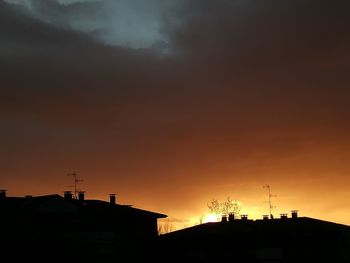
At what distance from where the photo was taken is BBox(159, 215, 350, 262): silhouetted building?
183 ft

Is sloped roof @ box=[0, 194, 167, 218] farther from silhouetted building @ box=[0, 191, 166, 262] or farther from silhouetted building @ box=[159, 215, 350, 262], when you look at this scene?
silhouetted building @ box=[159, 215, 350, 262]

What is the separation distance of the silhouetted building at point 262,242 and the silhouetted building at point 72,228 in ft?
11.1

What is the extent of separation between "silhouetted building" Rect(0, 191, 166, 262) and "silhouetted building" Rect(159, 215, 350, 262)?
3.38m

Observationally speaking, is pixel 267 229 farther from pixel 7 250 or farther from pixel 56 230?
pixel 7 250

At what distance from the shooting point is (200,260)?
192ft

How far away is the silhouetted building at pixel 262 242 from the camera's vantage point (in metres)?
55.9

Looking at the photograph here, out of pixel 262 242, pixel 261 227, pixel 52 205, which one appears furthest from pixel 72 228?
pixel 261 227

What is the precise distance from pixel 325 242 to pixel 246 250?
7.04 metres

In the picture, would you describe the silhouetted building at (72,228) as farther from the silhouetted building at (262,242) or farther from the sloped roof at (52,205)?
the silhouetted building at (262,242)

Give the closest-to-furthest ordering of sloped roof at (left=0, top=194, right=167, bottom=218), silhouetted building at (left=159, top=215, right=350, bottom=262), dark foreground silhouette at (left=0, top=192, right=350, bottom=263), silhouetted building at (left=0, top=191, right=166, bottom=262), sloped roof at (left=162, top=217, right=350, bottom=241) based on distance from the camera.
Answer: silhouetted building at (left=0, top=191, right=166, bottom=262) < dark foreground silhouette at (left=0, top=192, right=350, bottom=263) < sloped roof at (left=0, top=194, right=167, bottom=218) < silhouetted building at (left=159, top=215, right=350, bottom=262) < sloped roof at (left=162, top=217, right=350, bottom=241)

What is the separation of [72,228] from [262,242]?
17.0 meters

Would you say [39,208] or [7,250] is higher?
[39,208]

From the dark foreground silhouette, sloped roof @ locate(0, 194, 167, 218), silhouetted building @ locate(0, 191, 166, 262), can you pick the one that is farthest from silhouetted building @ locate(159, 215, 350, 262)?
sloped roof @ locate(0, 194, 167, 218)

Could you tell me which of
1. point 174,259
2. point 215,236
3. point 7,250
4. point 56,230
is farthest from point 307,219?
point 7,250
